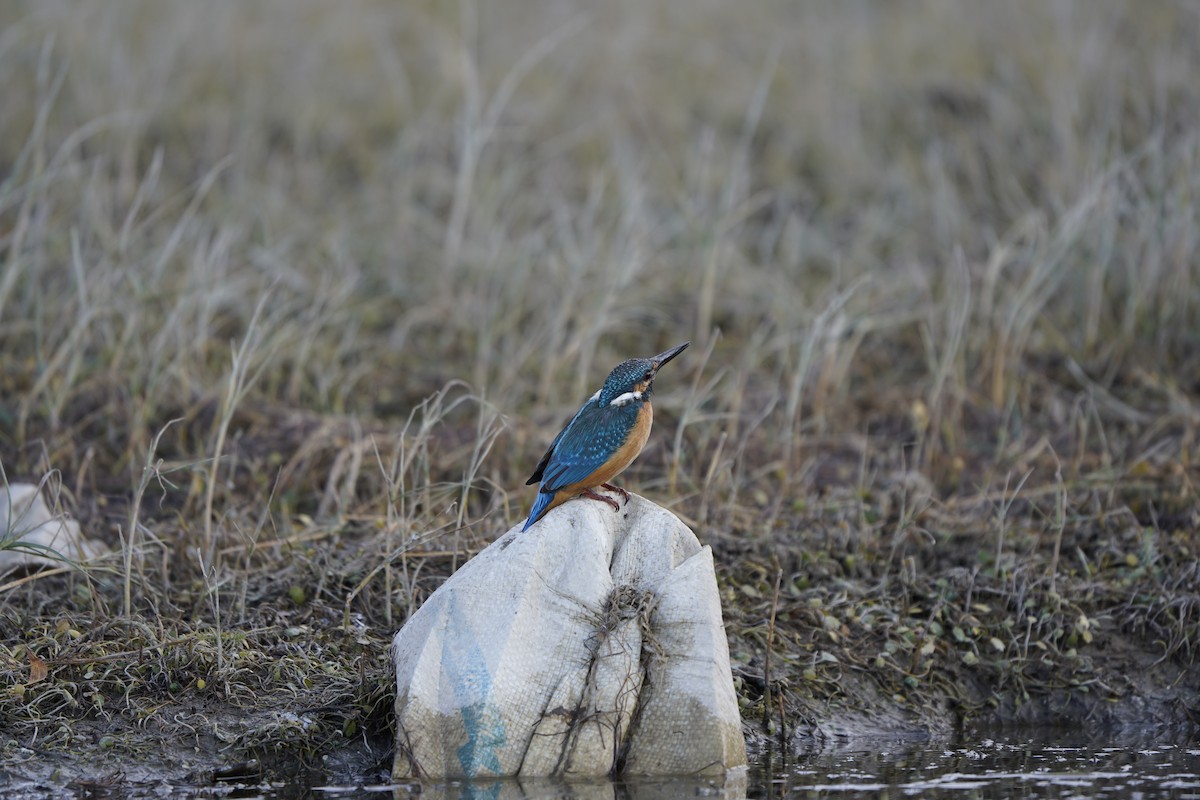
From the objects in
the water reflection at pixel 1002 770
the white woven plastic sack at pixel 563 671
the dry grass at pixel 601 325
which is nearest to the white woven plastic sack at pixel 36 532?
the dry grass at pixel 601 325

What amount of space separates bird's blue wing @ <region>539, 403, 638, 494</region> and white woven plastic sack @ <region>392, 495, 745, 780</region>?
162 mm

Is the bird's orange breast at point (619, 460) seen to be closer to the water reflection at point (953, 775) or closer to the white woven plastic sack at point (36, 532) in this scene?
the water reflection at point (953, 775)

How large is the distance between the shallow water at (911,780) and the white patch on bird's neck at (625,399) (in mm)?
1034

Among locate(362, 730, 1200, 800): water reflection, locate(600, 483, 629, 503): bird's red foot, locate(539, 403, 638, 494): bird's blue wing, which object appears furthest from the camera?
locate(600, 483, 629, 503): bird's red foot

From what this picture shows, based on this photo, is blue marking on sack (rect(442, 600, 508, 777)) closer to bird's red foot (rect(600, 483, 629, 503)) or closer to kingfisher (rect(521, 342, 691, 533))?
kingfisher (rect(521, 342, 691, 533))

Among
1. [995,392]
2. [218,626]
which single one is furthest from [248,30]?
[218,626]

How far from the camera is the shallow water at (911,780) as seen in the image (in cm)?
330

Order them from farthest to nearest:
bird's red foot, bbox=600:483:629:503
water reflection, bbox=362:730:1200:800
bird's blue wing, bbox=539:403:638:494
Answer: bird's red foot, bbox=600:483:629:503, bird's blue wing, bbox=539:403:638:494, water reflection, bbox=362:730:1200:800

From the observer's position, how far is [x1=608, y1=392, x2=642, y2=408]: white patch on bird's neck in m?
3.80

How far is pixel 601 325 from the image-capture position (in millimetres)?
5379

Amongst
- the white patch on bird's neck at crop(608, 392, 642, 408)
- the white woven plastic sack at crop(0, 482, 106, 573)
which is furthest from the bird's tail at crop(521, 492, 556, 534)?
the white woven plastic sack at crop(0, 482, 106, 573)

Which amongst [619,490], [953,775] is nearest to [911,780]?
[953,775]

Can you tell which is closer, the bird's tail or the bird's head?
the bird's tail

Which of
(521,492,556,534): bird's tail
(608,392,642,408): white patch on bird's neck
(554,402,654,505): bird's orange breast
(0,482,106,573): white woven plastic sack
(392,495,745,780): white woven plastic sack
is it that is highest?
(608,392,642,408): white patch on bird's neck
